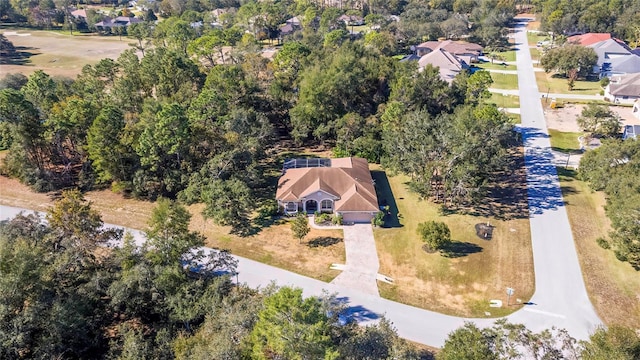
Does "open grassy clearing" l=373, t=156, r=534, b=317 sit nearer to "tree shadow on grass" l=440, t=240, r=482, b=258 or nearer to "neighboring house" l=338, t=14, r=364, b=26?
"tree shadow on grass" l=440, t=240, r=482, b=258

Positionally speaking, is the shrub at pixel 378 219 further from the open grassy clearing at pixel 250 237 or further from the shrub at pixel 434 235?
the shrub at pixel 434 235

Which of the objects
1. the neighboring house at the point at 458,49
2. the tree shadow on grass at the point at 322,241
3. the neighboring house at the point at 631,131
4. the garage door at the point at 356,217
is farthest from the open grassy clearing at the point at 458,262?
the neighboring house at the point at 458,49

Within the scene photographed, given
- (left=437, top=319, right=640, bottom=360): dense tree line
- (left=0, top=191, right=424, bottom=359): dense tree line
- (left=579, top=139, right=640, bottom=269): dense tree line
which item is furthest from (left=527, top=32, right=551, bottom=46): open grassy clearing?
(left=0, top=191, right=424, bottom=359): dense tree line

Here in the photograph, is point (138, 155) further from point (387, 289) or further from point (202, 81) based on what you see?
point (387, 289)

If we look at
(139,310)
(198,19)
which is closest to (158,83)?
(139,310)

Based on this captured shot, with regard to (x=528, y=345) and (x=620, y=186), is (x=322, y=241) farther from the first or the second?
(x=620, y=186)
